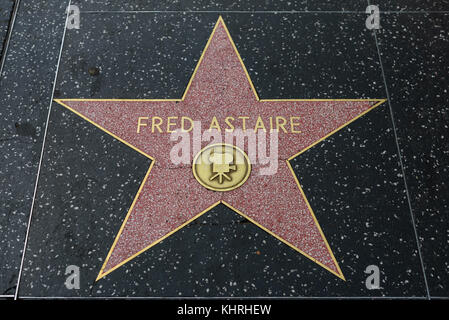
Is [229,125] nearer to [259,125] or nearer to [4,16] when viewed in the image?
[259,125]

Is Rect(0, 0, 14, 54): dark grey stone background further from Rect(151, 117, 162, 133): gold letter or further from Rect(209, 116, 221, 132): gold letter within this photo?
Rect(209, 116, 221, 132): gold letter

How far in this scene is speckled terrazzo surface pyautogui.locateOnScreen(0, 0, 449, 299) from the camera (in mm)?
1573

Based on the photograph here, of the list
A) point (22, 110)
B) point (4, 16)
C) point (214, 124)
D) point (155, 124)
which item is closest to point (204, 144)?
point (214, 124)

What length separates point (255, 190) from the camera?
1.71 metres

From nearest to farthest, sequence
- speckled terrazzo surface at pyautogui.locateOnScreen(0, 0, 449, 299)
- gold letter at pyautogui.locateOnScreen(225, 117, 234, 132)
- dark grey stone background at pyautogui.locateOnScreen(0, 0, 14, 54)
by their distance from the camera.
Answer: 1. speckled terrazzo surface at pyautogui.locateOnScreen(0, 0, 449, 299)
2. gold letter at pyautogui.locateOnScreen(225, 117, 234, 132)
3. dark grey stone background at pyautogui.locateOnScreen(0, 0, 14, 54)

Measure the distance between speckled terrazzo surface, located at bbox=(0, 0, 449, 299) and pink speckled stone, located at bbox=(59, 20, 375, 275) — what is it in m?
0.03

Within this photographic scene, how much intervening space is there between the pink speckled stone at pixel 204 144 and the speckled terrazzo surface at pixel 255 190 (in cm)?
3

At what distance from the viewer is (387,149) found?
180cm

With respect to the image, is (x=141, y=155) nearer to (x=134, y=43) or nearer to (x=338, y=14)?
(x=134, y=43)

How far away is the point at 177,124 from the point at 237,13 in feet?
2.56

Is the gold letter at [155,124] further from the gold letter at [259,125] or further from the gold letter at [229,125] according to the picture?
the gold letter at [259,125]

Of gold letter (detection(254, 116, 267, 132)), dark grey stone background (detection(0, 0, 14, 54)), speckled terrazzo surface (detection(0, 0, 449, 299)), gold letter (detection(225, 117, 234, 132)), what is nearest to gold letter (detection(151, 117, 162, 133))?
speckled terrazzo surface (detection(0, 0, 449, 299))

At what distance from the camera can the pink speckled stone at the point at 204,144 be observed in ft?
5.34

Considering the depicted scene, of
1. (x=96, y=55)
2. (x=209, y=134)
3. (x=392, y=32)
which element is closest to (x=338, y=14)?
(x=392, y=32)
